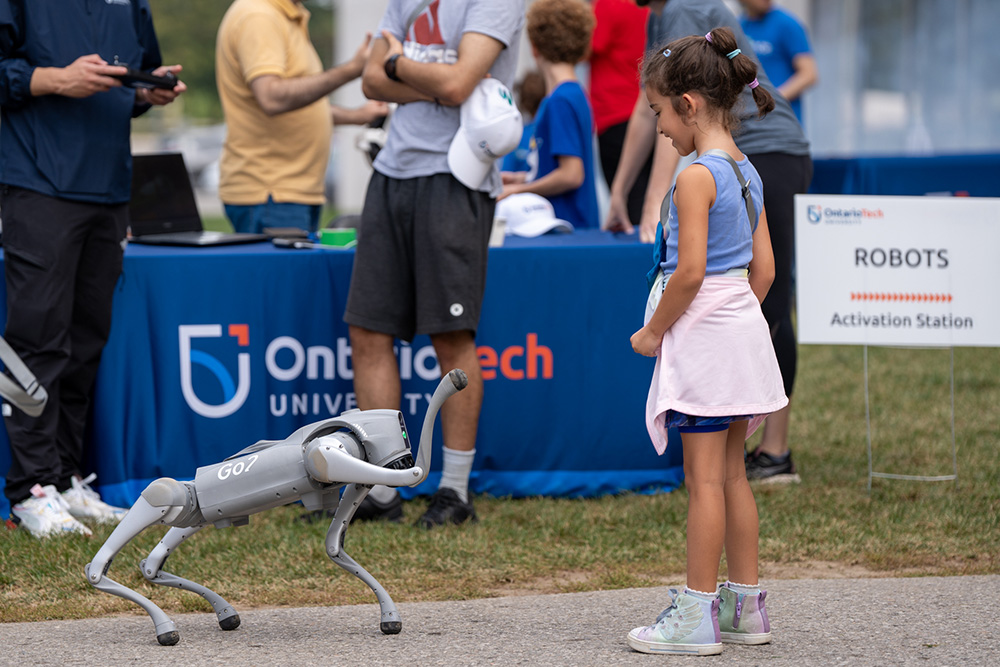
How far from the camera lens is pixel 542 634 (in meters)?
3.10

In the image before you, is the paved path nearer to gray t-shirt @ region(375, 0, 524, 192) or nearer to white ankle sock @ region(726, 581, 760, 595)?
white ankle sock @ region(726, 581, 760, 595)

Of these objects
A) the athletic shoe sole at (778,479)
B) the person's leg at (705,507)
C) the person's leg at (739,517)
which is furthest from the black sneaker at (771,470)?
the person's leg at (705,507)

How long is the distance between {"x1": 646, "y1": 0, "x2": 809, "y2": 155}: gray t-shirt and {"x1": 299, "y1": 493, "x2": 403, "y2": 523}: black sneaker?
178 cm

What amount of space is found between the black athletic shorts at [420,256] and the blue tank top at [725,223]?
1218mm

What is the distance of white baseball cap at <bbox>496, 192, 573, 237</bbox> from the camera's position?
5039mm

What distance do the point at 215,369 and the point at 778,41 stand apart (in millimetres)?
4255

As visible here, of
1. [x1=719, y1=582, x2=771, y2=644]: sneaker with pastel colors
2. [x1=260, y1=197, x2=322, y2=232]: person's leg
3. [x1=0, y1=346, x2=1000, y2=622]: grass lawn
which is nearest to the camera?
[x1=719, y1=582, x2=771, y2=644]: sneaker with pastel colors

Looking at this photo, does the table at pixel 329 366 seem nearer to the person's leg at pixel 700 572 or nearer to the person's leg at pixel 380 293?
the person's leg at pixel 380 293

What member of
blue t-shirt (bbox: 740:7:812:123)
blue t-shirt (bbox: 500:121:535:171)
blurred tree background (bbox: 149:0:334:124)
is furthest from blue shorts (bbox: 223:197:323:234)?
blurred tree background (bbox: 149:0:334:124)

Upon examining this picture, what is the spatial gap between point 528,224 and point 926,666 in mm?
2699

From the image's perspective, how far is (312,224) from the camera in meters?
5.63

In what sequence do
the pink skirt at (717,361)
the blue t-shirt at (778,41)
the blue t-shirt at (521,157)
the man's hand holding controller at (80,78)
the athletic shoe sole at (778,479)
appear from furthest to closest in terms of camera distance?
the blue t-shirt at (778,41)
the blue t-shirt at (521,157)
the athletic shoe sole at (778,479)
the man's hand holding controller at (80,78)
the pink skirt at (717,361)

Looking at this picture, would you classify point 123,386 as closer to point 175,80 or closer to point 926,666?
point 175,80

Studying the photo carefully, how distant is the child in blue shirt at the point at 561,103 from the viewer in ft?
18.1
